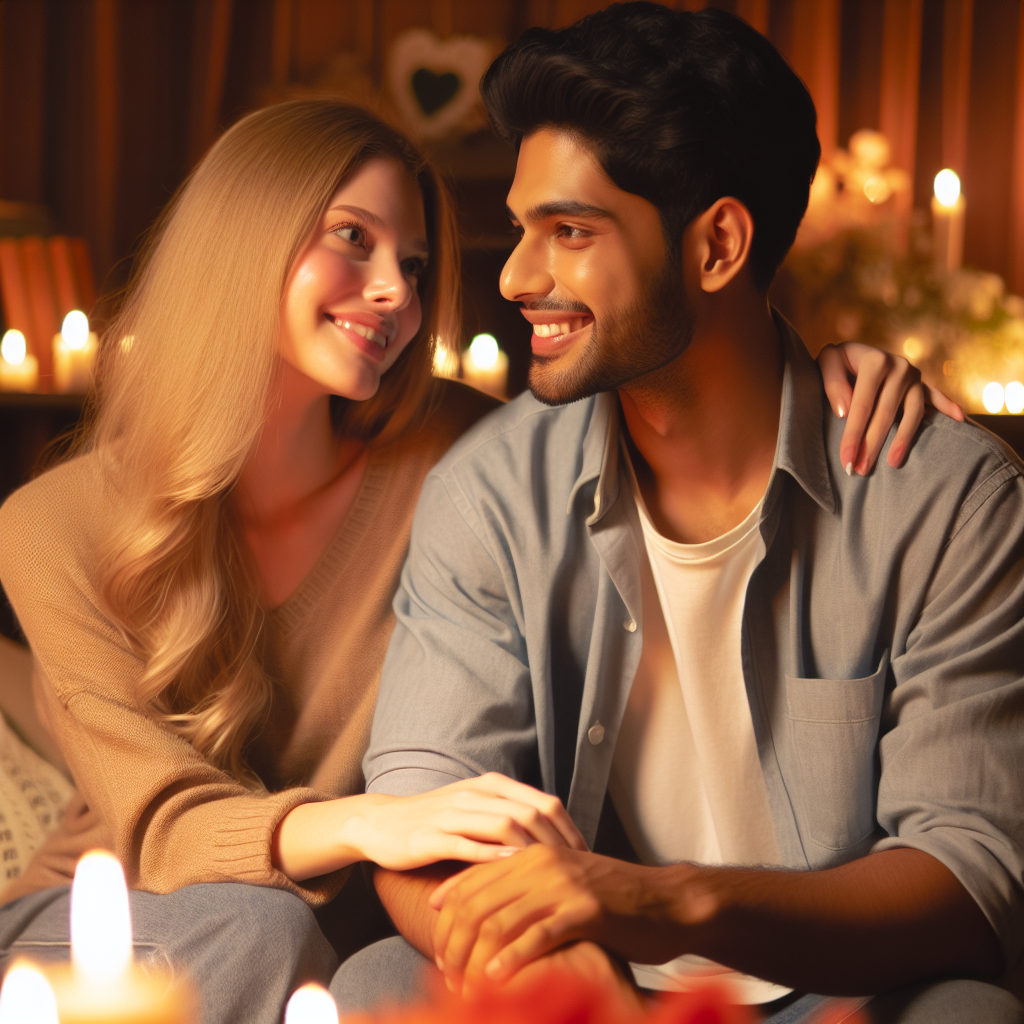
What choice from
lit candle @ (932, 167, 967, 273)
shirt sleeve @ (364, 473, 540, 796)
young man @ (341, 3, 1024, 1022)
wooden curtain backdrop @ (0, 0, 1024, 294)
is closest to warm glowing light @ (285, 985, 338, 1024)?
young man @ (341, 3, 1024, 1022)

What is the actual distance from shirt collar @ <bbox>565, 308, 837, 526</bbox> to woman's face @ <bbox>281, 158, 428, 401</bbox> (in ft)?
0.95

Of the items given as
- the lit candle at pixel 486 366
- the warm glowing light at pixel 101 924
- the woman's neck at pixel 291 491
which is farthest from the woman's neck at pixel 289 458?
the warm glowing light at pixel 101 924

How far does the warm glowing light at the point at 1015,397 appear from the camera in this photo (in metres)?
1.96

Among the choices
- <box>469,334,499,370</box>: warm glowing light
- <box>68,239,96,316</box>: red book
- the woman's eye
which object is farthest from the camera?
<box>68,239,96,316</box>: red book

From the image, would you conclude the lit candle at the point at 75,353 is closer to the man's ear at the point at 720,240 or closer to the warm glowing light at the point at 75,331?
the warm glowing light at the point at 75,331

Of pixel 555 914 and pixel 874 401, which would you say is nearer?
pixel 555 914

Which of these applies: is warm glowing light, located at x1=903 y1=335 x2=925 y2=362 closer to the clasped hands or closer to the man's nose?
the man's nose

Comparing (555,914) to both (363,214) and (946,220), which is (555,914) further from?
(946,220)

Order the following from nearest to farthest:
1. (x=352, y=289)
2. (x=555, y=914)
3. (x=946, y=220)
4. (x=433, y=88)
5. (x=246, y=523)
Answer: (x=555, y=914)
(x=352, y=289)
(x=246, y=523)
(x=946, y=220)
(x=433, y=88)

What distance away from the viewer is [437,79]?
8.86 ft

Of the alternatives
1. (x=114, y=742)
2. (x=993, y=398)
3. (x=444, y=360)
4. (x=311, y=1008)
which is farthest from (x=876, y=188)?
(x=311, y=1008)

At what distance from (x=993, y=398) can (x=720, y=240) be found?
1.03 metres

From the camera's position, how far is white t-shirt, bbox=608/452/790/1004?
125 cm

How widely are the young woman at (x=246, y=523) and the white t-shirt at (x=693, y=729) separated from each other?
24 cm
